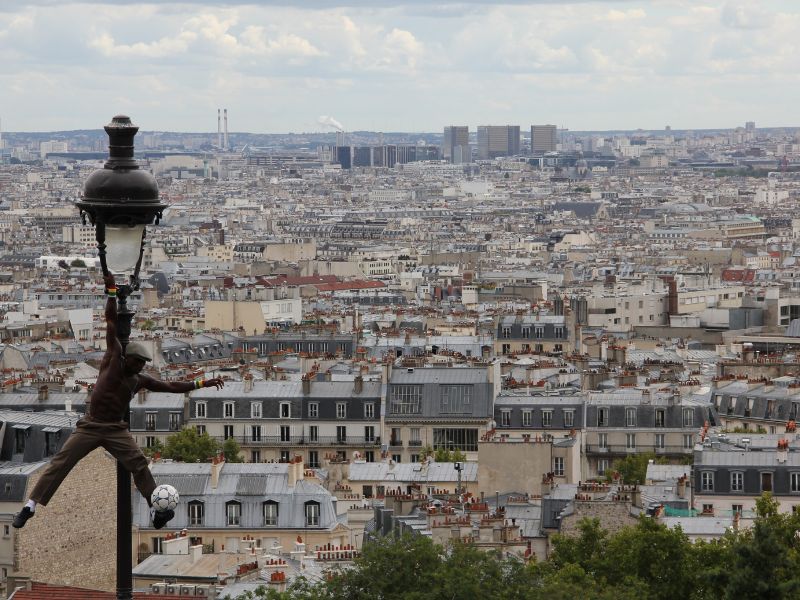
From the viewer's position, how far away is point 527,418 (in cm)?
4466

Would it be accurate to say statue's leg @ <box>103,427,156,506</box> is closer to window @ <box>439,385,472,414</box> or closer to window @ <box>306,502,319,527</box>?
window @ <box>306,502,319,527</box>

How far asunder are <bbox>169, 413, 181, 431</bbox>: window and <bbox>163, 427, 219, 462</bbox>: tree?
3.42 metres

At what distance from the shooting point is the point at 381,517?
29.5m

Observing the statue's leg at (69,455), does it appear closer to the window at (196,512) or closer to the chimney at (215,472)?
the window at (196,512)

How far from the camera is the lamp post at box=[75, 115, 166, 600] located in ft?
31.2

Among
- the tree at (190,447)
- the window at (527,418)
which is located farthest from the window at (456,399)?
the tree at (190,447)

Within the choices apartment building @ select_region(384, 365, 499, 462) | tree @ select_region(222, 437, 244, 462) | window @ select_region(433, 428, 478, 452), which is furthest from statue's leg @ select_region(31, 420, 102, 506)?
window @ select_region(433, 428, 478, 452)

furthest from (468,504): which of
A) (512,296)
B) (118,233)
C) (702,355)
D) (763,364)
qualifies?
(512,296)

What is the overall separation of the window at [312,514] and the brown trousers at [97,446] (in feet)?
74.1

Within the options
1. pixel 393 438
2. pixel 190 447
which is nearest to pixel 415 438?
pixel 393 438

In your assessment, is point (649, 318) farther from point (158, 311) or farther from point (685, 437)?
point (685, 437)

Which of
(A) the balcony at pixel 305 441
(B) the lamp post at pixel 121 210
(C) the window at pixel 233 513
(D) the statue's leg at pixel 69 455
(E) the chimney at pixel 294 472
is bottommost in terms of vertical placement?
(A) the balcony at pixel 305 441

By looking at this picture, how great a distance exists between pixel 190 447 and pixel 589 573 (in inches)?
688

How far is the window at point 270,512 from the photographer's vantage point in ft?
106
